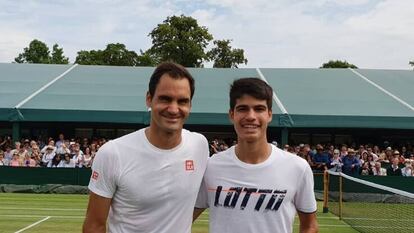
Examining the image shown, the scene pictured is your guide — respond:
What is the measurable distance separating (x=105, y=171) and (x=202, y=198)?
0.75 m

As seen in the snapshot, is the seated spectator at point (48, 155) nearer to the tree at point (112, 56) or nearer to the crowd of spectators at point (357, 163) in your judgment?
the crowd of spectators at point (357, 163)

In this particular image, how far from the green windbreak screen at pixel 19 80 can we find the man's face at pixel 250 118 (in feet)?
70.3

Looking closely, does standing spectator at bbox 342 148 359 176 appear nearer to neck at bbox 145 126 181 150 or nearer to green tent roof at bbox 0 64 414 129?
green tent roof at bbox 0 64 414 129

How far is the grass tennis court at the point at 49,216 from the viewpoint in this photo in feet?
42.3

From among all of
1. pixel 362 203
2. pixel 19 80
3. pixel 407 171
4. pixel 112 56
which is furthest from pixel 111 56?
pixel 362 203

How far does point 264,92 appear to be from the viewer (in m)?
3.80

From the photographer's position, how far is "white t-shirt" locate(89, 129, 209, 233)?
3.56m

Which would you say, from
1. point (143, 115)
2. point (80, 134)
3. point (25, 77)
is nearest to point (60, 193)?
point (143, 115)

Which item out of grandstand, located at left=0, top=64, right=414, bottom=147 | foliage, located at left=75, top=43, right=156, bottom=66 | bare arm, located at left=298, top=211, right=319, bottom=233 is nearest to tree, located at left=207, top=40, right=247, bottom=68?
foliage, located at left=75, top=43, right=156, bottom=66

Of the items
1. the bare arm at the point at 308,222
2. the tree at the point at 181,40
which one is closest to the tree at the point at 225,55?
the tree at the point at 181,40

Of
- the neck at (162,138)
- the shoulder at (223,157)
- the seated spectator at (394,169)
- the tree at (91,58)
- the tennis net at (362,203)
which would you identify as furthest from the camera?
Answer: the tree at (91,58)

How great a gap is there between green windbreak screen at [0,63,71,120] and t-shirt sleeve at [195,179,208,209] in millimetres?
21128

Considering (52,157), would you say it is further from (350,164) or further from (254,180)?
(254,180)

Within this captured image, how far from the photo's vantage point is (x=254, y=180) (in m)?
3.79
